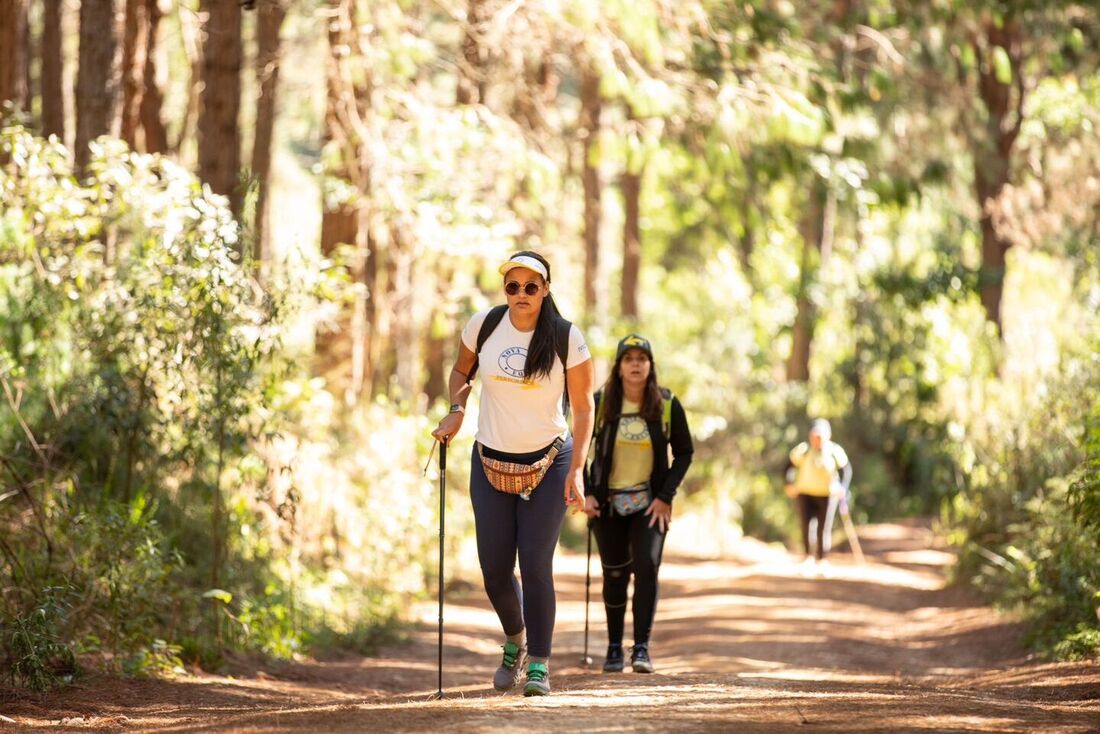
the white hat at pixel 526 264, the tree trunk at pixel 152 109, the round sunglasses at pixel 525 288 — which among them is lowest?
the round sunglasses at pixel 525 288

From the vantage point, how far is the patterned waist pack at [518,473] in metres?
7.80

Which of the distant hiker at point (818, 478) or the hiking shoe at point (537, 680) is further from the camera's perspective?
the distant hiker at point (818, 478)

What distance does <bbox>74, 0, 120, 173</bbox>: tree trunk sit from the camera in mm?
12641

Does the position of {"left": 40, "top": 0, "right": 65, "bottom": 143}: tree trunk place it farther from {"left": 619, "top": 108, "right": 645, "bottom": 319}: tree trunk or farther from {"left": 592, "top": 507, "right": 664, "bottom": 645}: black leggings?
{"left": 619, "top": 108, "right": 645, "bottom": 319}: tree trunk

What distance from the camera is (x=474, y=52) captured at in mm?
17375

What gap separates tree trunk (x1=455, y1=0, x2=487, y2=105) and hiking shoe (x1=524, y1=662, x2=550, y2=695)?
8.70 metres

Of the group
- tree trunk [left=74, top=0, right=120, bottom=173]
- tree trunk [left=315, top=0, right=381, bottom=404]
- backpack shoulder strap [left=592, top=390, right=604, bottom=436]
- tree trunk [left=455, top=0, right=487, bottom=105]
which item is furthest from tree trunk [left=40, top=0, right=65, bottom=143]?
backpack shoulder strap [left=592, top=390, right=604, bottom=436]

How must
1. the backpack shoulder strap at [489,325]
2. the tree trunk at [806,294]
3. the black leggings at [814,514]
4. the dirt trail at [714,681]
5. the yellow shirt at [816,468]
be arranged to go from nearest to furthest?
the dirt trail at [714,681] → the backpack shoulder strap at [489,325] → the yellow shirt at [816,468] → the black leggings at [814,514] → the tree trunk at [806,294]

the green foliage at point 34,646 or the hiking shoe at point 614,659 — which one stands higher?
the green foliage at point 34,646

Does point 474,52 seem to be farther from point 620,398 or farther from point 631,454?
point 631,454

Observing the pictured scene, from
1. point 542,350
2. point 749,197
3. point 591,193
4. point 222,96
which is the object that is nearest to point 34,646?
point 542,350

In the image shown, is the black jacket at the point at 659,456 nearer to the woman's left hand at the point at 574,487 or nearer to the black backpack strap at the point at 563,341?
the woman's left hand at the point at 574,487

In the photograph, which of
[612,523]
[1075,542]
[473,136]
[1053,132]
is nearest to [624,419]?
[612,523]

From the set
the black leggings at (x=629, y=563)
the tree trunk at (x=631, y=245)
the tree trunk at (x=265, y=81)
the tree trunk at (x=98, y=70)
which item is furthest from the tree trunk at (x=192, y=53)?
the black leggings at (x=629, y=563)
